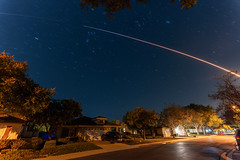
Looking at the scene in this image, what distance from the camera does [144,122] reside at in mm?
26562

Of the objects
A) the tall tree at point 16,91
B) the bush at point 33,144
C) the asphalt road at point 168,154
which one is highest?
the tall tree at point 16,91

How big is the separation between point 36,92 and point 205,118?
54.6m

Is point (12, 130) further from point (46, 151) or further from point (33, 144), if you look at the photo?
point (46, 151)

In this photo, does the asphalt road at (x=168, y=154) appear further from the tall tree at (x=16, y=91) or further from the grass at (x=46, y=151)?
the tall tree at (x=16, y=91)

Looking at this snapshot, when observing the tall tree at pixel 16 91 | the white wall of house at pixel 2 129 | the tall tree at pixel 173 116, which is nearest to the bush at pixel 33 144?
the white wall of house at pixel 2 129

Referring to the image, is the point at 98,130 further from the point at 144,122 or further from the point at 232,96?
the point at 232,96

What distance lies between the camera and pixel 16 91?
1050 centimetres

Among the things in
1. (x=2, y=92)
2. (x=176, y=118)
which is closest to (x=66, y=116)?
(x=2, y=92)

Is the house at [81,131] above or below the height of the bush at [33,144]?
above

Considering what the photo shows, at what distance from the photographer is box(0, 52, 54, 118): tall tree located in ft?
30.4

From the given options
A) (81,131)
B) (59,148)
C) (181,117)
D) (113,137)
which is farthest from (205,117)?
(59,148)

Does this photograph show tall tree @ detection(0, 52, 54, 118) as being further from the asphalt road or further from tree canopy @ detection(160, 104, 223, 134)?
tree canopy @ detection(160, 104, 223, 134)

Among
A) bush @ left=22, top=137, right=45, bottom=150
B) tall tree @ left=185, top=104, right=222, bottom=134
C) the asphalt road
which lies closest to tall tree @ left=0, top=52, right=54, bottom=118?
bush @ left=22, top=137, right=45, bottom=150

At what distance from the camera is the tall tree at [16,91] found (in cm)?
927
